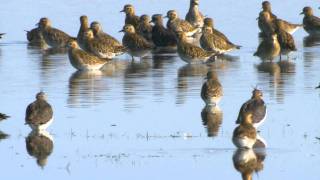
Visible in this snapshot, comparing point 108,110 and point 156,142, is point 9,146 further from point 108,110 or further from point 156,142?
point 108,110

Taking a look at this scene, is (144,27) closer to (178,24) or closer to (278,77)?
(178,24)

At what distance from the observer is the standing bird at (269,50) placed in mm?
27594

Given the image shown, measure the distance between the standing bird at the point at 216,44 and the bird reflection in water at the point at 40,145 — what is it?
11.0 meters

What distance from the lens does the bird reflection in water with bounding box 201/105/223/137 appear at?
1883cm

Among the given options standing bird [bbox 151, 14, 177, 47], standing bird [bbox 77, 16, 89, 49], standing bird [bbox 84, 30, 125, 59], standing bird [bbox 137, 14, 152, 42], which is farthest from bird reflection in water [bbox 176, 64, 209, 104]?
standing bird [bbox 137, 14, 152, 42]

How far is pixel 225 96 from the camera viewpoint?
883 inches

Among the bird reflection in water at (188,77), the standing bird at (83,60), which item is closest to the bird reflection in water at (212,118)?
the bird reflection in water at (188,77)

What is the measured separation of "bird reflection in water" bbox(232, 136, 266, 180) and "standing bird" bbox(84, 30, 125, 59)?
38.0 feet

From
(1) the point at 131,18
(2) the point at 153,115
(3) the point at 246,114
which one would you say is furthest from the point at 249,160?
(1) the point at 131,18

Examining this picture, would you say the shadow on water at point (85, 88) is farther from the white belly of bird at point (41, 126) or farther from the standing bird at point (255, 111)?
the standing bird at point (255, 111)

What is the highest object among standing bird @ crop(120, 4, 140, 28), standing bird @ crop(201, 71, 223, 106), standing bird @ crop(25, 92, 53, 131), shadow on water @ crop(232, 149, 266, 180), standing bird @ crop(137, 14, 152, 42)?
standing bird @ crop(120, 4, 140, 28)

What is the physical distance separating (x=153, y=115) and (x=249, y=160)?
3978 millimetres

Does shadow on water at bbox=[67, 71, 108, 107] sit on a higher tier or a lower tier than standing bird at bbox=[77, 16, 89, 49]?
lower

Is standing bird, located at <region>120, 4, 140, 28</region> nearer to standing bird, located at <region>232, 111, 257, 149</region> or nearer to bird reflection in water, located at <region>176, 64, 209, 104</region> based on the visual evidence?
bird reflection in water, located at <region>176, 64, 209, 104</region>
